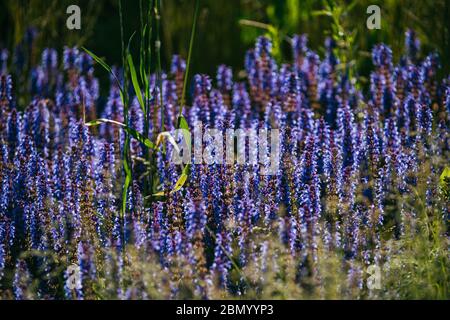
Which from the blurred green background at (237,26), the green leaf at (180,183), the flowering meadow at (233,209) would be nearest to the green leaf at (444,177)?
the flowering meadow at (233,209)

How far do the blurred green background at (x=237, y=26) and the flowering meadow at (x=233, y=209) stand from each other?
0.96m

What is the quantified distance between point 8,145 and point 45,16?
1905 millimetres

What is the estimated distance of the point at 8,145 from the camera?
4332mm

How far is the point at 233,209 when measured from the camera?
3.59m

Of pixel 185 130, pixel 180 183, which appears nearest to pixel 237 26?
pixel 185 130

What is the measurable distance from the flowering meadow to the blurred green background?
0.96m

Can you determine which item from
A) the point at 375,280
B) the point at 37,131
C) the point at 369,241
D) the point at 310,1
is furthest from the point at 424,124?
the point at 310,1

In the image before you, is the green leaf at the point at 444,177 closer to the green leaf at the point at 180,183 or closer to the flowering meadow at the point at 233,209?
the flowering meadow at the point at 233,209

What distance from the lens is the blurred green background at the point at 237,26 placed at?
5.61m

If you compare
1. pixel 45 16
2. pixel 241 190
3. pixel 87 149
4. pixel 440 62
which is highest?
pixel 45 16

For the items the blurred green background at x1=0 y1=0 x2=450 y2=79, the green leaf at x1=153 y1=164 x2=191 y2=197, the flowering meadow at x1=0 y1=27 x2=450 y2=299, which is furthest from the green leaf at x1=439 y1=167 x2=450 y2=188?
the blurred green background at x1=0 y1=0 x2=450 y2=79

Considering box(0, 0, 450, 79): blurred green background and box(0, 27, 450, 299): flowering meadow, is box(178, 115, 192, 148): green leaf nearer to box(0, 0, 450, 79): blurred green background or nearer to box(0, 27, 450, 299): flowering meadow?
box(0, 27, 450, 299): flowering meadow

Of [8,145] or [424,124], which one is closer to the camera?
[424,124]
